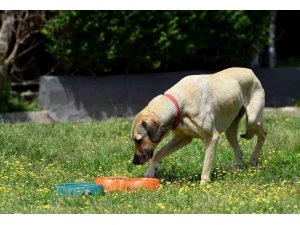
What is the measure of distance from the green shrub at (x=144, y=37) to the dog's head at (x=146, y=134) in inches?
251

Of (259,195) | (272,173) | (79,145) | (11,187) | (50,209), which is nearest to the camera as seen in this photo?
(50,209)

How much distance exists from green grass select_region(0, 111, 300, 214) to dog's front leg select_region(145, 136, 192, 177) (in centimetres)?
16

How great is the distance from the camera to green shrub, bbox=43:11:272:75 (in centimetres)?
1488

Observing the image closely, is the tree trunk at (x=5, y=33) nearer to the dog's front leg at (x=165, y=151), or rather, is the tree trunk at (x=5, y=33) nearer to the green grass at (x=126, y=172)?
the green grass at (x=126, y=172)

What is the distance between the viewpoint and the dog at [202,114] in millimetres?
8617

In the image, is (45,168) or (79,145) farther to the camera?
(79,145)

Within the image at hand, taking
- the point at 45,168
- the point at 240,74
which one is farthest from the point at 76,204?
the point at 240,74

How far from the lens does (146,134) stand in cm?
861

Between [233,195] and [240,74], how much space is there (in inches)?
95.5

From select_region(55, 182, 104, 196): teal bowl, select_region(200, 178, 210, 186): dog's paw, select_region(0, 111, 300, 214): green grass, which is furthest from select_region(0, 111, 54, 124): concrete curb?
select_region(55, 182, 104, 196): teal bowl

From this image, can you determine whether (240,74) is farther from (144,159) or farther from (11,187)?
(11,187)

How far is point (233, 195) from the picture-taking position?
303 inches

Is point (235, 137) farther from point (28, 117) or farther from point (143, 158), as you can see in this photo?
point (28, 117)

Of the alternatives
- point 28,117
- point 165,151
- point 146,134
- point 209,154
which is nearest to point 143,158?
point 146,134
